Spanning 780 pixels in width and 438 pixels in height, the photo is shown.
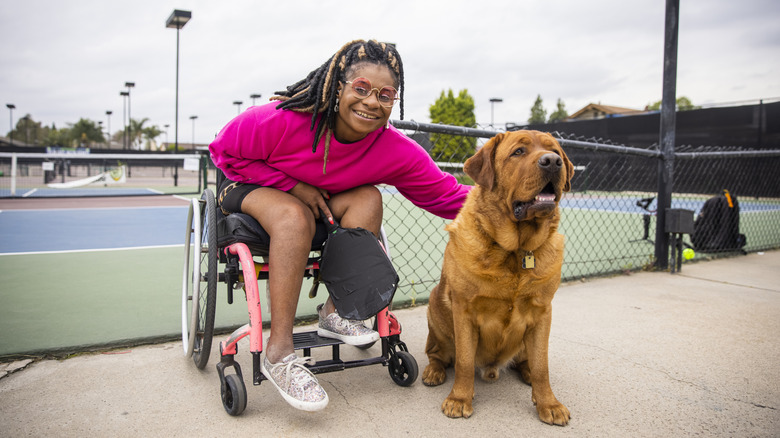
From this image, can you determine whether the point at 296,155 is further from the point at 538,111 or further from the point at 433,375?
the point at 538,111

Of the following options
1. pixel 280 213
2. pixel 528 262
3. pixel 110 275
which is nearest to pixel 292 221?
pixel 280 213

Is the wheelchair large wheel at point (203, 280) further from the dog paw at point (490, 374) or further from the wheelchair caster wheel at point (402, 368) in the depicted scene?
the dog paw at point (490, 374)

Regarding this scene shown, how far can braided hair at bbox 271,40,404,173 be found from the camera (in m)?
2.29

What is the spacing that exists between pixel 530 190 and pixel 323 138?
1.00 metres

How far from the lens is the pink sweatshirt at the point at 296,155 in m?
2.34

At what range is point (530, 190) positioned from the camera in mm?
2133

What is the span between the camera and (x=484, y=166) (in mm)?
2334

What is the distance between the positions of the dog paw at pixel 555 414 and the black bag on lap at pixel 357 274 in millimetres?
823

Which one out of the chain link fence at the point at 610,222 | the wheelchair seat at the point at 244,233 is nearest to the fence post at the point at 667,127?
the chain link fence at the point at 610,222

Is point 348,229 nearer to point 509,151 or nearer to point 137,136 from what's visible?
point 509,151

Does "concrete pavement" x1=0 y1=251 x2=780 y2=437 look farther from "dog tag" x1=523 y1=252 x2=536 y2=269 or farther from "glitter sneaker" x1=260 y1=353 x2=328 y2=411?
"dog tag" x1=523 y1=252 x2=536 y2=269

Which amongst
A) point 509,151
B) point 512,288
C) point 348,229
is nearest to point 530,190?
point 509,151

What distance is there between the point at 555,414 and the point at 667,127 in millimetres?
4208

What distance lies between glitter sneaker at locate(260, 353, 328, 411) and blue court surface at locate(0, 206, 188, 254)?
4.96 meters
